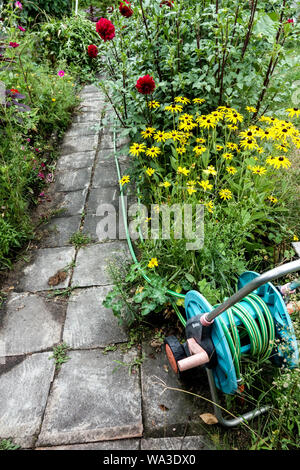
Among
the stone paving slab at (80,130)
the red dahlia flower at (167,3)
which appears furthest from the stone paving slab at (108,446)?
the stone paving slab at (80,130)

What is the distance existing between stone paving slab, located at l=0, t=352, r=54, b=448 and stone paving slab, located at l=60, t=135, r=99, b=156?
2.60 meters

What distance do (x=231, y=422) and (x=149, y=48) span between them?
8.55ft

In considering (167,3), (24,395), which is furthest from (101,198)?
(24,395)

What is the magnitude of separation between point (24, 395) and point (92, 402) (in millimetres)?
392

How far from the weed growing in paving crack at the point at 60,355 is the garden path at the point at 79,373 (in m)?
0.02

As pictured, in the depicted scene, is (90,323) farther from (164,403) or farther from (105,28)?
(105,28)

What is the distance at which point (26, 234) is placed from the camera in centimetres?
268

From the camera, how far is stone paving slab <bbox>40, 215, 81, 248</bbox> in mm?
2664

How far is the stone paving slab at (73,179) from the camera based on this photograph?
3250 mm

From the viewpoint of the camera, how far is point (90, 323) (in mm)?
2031

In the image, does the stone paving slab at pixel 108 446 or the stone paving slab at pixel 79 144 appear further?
the stone paving slab at pixel 79 144

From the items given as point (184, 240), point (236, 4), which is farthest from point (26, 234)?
point (236, 4)

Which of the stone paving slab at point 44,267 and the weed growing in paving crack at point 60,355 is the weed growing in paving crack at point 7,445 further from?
the stone paving slab at point 44,267

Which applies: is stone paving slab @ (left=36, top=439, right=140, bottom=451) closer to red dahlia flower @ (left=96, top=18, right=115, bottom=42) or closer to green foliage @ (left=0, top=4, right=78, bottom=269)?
green foliage @ (left=0, top=4, right=78, bottom=269)
